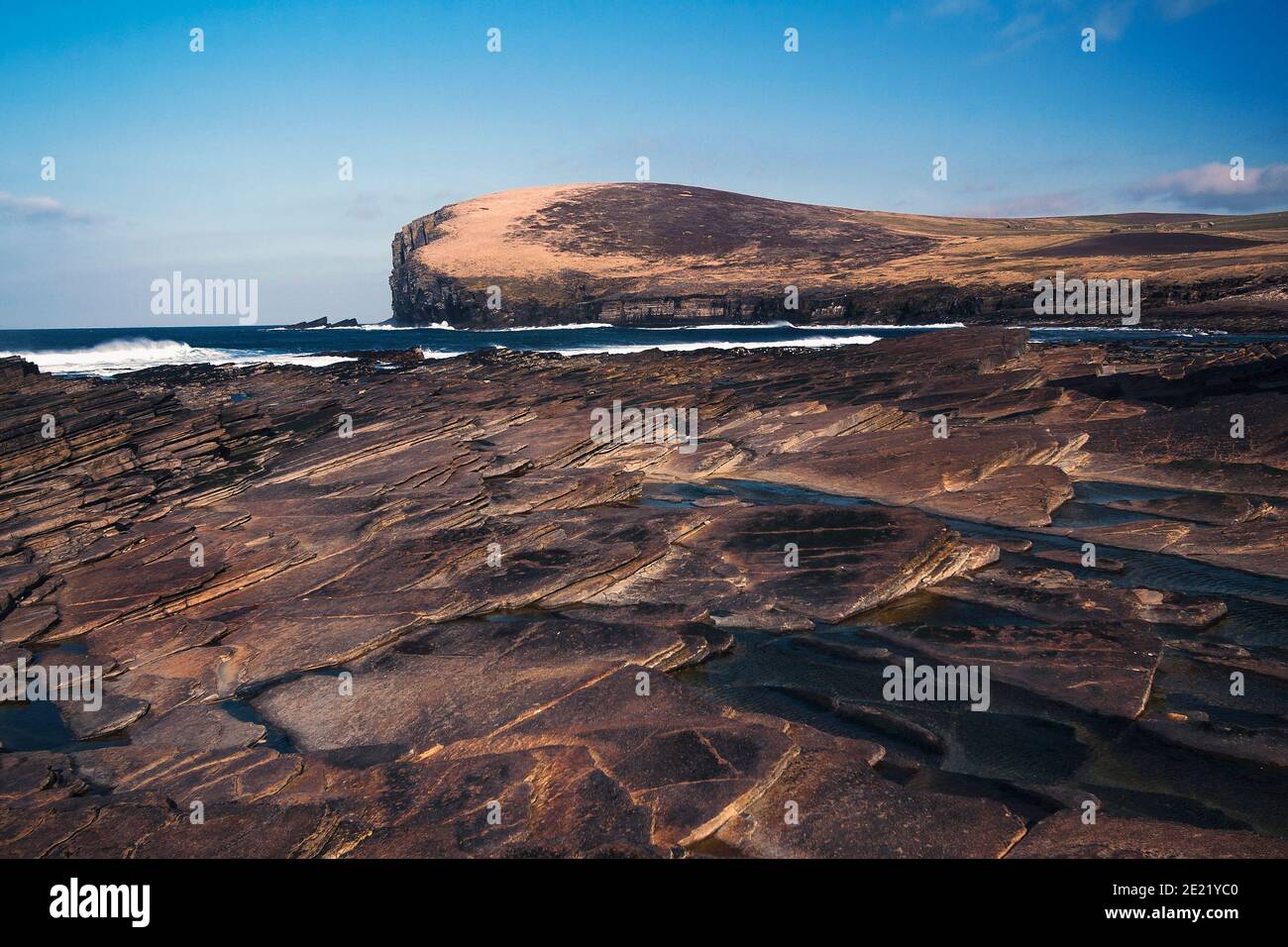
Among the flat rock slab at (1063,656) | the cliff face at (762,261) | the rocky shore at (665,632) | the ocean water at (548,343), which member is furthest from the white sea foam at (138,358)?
the flat rock slab at (1063,656)

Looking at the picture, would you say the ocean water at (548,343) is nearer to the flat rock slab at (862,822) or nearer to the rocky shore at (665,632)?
the rocky shore at (665,632)

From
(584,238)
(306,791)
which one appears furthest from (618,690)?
(584,238)

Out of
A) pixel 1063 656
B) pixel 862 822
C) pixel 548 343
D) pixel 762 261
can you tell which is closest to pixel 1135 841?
pixel 862 822

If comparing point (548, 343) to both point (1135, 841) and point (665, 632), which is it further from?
point (1135, 841)

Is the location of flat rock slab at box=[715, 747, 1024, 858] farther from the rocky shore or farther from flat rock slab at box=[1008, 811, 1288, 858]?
flat rock slab at box=[1008, 811, 1288, 858]

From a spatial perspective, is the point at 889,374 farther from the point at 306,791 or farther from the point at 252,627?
the point at 306,791

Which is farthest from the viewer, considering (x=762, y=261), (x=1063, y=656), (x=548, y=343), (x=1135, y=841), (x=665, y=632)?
(x=762, y=261)
